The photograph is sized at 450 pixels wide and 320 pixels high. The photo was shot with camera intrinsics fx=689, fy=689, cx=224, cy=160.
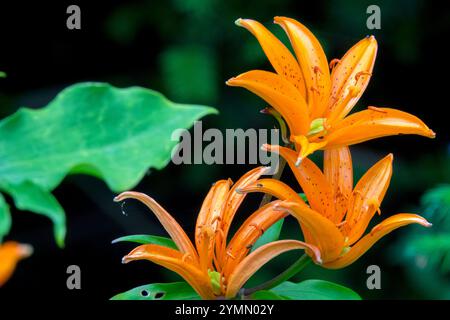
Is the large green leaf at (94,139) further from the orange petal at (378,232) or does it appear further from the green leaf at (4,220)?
the orange petal at (378,232)

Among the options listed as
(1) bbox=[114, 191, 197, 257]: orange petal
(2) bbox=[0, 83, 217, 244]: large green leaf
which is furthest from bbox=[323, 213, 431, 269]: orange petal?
(2) bbox=[0, 83, 217, 244]: large green leaf

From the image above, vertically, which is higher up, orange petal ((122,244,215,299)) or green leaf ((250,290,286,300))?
orange petal ((122,244,215,299))

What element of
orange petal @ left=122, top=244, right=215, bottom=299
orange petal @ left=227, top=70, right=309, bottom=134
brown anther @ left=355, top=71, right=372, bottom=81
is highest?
brown anther @ left=355, top=71, right=372, bottom=81

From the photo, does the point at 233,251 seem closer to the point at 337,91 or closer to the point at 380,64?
the point at 337,91

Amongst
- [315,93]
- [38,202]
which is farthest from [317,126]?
[38,202]

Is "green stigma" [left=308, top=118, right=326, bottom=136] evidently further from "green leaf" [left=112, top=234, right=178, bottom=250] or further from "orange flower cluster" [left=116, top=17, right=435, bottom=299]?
"green leaf" [left=112, top=234, right=178, bottom=250]

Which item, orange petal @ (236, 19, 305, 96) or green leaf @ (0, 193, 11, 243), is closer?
green leaf @ (0, 193, 11, 243)
